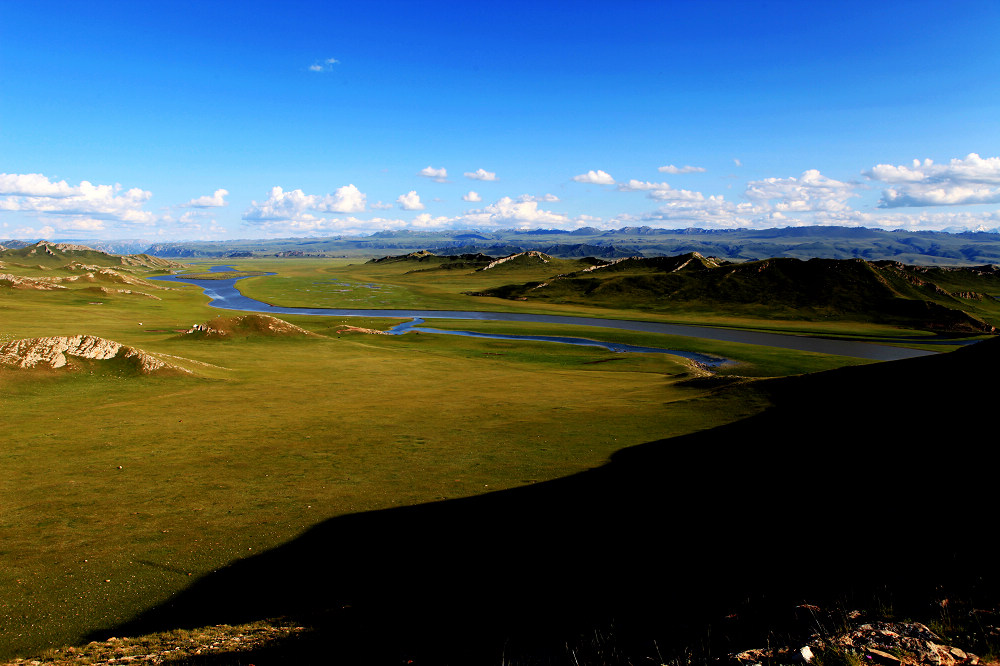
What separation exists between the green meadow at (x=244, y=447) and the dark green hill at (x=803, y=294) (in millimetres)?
89422

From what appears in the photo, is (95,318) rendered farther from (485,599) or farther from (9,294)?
(485,599)

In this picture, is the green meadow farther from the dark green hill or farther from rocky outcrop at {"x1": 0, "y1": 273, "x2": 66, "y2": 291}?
rocky outcrop at {"x1": 0, "y1": 273, "x2": 66, "y2": 291}

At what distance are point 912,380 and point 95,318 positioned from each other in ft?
435

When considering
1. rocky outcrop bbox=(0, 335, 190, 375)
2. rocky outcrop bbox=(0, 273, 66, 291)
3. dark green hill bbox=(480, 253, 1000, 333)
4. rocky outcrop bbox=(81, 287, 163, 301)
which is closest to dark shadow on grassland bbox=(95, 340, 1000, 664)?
rocky outcrop bbox=(0, 335, 190, 375)

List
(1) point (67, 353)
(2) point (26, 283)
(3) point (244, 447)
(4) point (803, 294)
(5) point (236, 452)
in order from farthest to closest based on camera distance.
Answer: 1. (4) point (803, 294)
2. (2) point (26, 283)
3. (1) point (67, 353)
4. (3) point (244, 447)
5. (5) point (236, 452)

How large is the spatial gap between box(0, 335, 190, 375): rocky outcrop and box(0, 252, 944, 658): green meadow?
1298 millimetres

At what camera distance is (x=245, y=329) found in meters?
80.8

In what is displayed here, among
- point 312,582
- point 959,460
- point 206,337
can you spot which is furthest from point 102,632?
point 206,337

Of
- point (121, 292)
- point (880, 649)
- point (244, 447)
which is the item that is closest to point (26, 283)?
point (121, 292)

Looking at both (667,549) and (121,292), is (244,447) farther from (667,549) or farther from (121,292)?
(121,292)

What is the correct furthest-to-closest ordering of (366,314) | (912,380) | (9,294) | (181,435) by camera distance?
(366,314), (9,294), (181,435), (912,380)

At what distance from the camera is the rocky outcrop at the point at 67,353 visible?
44844mm

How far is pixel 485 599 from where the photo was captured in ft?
48.2

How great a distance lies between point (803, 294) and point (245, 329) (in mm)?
158861
